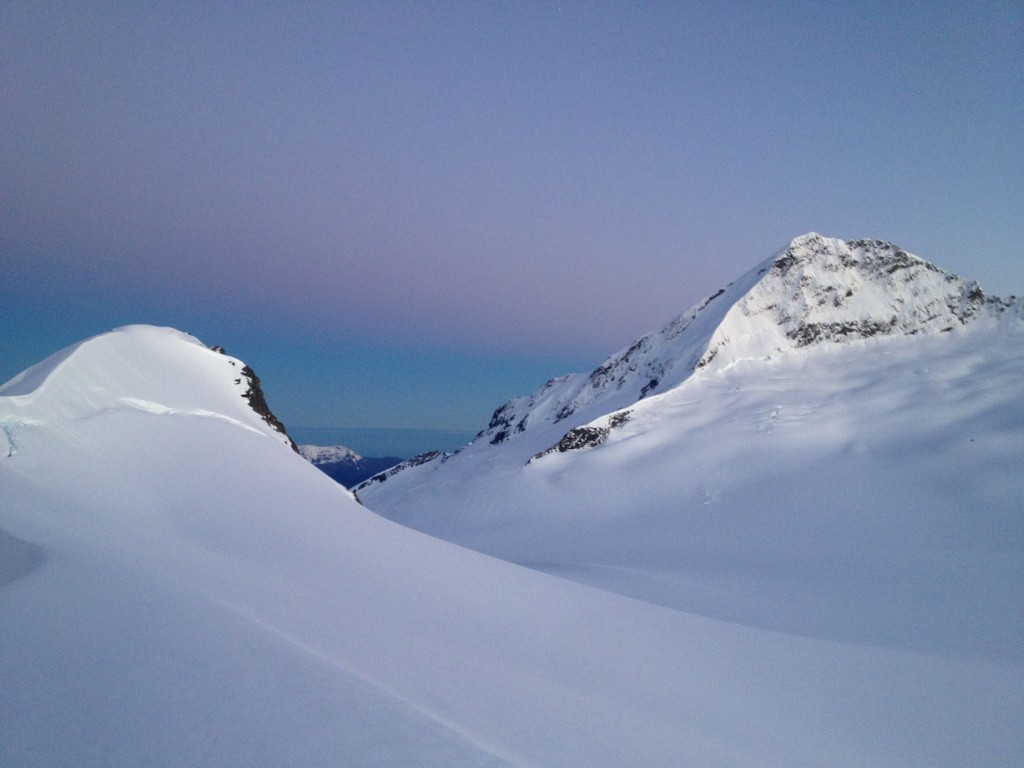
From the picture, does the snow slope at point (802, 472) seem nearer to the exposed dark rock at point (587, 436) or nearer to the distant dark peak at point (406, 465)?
the exposed dark rock at point (587, 436)

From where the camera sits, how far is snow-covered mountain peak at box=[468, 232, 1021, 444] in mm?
37250

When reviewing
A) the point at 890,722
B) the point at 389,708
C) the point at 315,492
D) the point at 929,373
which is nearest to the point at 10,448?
the point at 315,492

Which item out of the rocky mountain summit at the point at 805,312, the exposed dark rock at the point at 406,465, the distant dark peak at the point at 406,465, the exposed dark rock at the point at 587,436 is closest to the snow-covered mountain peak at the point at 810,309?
the rocky mountain summit at the point at 805,312

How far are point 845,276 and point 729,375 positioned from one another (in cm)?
1482

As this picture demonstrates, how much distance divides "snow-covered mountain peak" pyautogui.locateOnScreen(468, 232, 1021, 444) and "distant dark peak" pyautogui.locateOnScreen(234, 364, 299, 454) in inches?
1079

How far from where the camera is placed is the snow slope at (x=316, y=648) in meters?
3.24

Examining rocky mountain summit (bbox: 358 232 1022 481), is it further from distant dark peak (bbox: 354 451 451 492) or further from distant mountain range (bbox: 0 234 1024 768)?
distant dark peak (bbox: 354 451 451 492)

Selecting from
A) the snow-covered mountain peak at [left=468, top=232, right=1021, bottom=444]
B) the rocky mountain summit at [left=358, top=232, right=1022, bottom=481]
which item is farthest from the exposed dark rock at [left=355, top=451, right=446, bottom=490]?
the snow-covered mountain peak at [left=468, top=232, right=1021, bottom=444]

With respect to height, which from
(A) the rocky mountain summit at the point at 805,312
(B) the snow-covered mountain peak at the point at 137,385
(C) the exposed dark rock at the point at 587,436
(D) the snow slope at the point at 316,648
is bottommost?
(D) the snow slope at the point at 316,648

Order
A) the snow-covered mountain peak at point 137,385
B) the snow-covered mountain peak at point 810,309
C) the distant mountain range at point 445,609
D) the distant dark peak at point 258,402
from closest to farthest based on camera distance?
the distant mountain range at point 445,609, the snow-covered mountain peak at point 137,385, the distant dark peak at point 258,402, the snow-covered mountain peak at point 810,309

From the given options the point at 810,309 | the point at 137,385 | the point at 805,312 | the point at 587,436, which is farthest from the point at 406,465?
the point at 137,385

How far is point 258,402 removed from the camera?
14.2 metres

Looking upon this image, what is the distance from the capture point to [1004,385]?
2448 cm

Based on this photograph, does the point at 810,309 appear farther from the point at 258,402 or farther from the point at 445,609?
the point at 445,609
